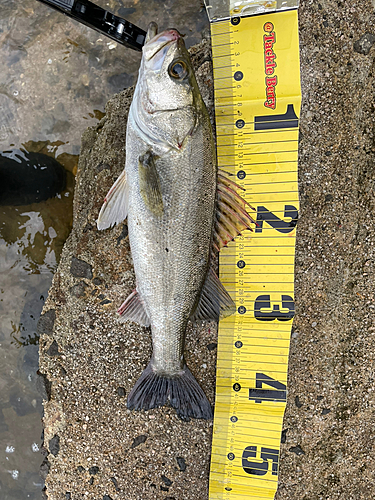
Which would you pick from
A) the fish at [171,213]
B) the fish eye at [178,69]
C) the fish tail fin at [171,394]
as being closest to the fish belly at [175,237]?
the fish at [171,213]

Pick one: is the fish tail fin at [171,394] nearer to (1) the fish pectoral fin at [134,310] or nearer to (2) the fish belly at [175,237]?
(2) the fish belly at [175,237]

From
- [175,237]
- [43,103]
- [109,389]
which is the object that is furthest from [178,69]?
[109,389]

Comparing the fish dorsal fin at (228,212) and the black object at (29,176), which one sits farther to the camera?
the black object at (29,176)

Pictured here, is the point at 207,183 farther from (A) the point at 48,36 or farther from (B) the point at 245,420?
(A) the point at 48,36

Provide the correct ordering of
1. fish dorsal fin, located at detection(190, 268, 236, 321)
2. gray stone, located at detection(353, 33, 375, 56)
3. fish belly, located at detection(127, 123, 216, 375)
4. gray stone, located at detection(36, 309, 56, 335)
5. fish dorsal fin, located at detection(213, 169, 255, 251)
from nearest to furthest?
fish belly, located at detection(127, 123, 216, 375) < fish dorsal fin, located at detection(213, 169, 255, 251) < fish dorsal fin, located at detection(190, 268, 236, 321) < gray stone, located at detection(353, 33, 375, 56) < gray stone, located at detection(36, 309, 56, 335)

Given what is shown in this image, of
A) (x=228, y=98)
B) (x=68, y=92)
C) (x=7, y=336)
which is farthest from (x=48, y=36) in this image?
(x=7, y=336)

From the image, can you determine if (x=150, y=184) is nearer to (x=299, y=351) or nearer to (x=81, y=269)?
(x=81, y=269)

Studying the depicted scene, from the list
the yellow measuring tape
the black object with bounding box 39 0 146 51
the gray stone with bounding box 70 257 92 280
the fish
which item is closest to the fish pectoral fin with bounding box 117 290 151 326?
the fish

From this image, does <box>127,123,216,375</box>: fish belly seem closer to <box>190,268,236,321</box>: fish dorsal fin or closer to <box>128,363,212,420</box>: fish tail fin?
<box>190,268,236,321</box>: fish dorsal fin
